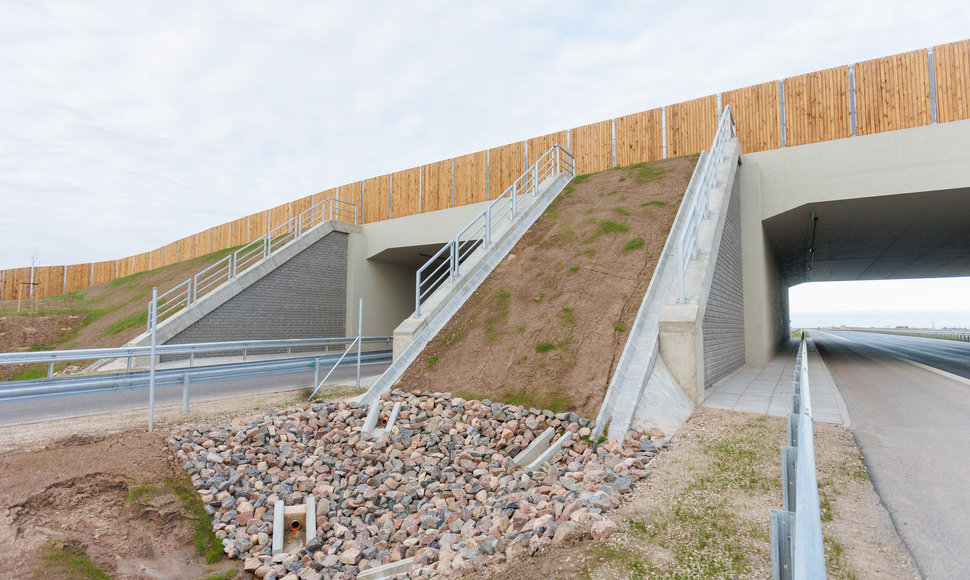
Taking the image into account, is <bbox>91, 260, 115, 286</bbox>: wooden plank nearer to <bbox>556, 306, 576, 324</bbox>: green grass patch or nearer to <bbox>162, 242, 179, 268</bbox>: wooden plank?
<bbox>162, 242, 179, 268</bbox>: wooden plank

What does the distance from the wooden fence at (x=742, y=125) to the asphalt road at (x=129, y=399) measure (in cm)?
1065

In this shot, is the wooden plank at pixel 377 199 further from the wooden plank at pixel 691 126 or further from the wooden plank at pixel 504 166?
the wooden plank at pixel 691 126

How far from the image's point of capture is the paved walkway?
239 inches

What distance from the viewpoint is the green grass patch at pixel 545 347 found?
6992 millimetres

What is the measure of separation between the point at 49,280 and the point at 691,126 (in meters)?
45.0

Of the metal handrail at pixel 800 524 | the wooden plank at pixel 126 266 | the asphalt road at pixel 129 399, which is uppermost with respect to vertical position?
the wooden plank at pixel 126 266

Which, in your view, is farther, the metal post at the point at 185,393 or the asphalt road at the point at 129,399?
the metal post at the point at 185,393

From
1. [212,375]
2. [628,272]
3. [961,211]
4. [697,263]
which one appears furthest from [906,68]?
[212,375]

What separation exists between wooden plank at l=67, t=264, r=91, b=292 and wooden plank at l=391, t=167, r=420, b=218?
3081 centimetres

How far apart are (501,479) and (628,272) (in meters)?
4.96

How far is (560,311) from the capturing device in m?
7.82

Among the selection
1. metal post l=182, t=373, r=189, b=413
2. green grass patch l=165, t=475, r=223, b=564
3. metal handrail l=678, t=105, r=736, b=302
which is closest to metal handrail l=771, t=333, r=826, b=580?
metal handrail l=678, t=105, r=736, b=302

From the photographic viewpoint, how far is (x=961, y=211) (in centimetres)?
1204

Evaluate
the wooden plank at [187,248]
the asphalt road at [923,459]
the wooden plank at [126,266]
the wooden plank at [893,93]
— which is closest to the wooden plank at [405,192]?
the wooden plank at [893,93]
